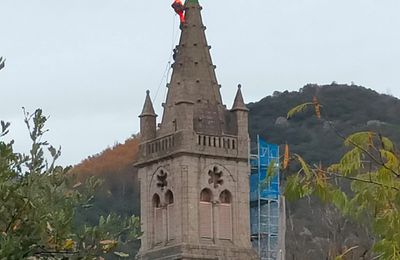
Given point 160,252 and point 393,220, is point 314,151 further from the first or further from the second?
point 393,220

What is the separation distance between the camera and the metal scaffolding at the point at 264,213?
189 ft

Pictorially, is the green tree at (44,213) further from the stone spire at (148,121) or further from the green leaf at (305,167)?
the stone spire at (148,121)

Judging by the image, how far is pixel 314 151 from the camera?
357ft

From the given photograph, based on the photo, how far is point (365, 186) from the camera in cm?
1043

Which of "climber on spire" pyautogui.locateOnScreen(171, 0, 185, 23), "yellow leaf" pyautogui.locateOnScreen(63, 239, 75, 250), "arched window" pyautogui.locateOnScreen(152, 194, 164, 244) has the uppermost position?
"climber on spire" pyautogui.locateOnScreen(171, 0, 185, 23)

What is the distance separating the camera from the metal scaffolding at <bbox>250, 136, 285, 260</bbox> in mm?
57469

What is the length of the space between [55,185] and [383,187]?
2.28 metres

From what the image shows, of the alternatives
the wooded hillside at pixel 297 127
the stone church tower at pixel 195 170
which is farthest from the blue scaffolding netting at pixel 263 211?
the wooded hillside at pixel 297 127

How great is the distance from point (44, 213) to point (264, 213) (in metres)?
48.8

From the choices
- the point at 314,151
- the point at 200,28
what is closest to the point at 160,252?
the point at 200,28

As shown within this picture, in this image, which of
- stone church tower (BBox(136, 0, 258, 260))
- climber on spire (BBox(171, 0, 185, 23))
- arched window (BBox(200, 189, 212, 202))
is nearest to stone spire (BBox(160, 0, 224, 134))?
stone church tower (BBox(136, 0, 258, 260))

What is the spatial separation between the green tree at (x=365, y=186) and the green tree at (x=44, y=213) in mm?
1368

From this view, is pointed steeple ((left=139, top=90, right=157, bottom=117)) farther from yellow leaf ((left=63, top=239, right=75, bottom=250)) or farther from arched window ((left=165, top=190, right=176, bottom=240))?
yellow leaf ((left=63, top=239, right=75, bottom=250))

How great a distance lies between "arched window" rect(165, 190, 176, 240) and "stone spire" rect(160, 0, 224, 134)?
2554 mm
